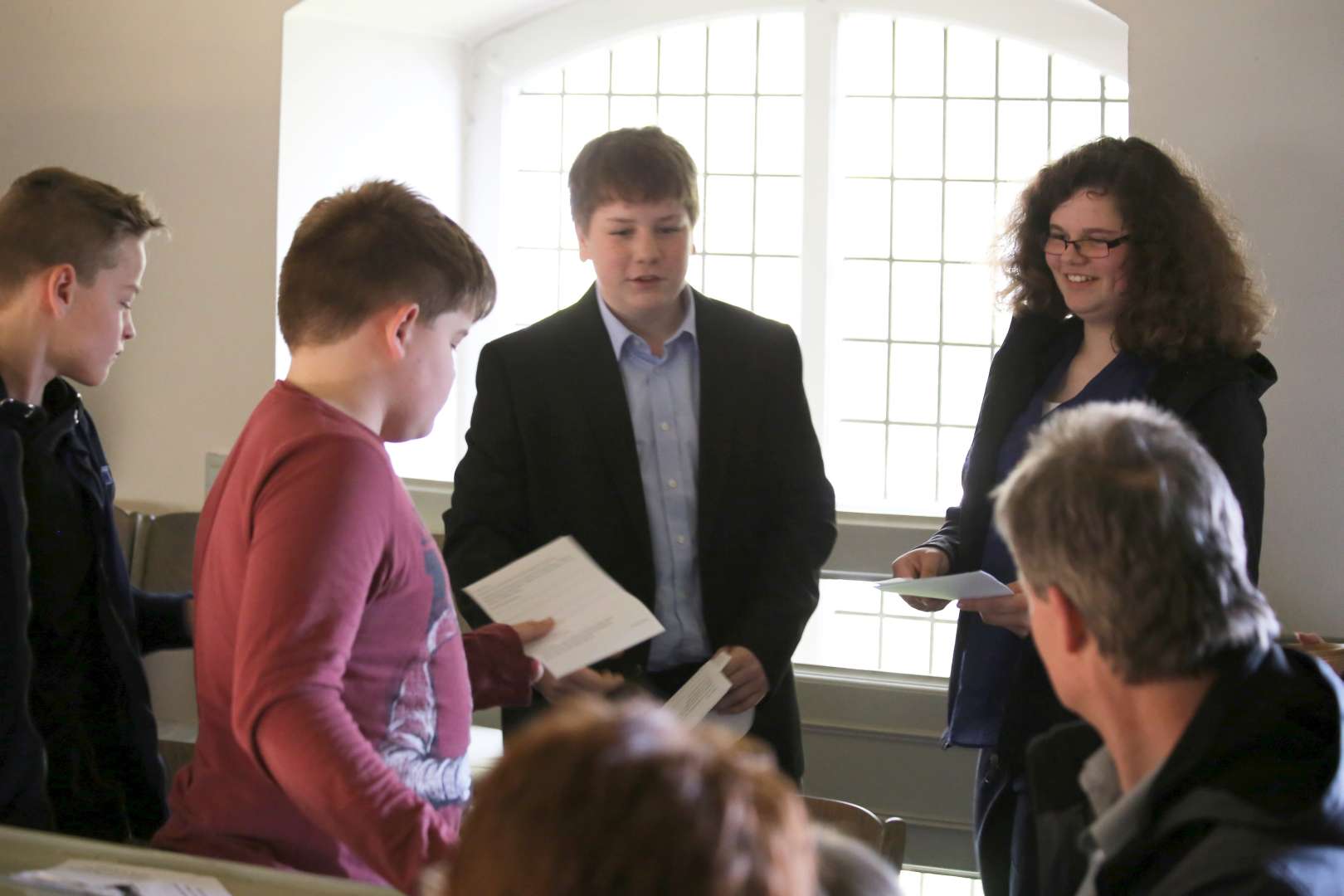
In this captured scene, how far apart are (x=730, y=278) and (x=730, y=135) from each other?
496 millimetres

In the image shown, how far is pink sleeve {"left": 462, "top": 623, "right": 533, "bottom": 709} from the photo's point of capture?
2.00m

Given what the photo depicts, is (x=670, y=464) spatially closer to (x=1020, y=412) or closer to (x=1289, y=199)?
(x=1020, y=412)

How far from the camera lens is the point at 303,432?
60.7 inches

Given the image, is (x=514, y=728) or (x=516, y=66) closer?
(x=514, y=728)

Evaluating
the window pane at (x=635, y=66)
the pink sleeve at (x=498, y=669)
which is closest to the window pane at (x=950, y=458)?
the window pane at (x=635, y=66)

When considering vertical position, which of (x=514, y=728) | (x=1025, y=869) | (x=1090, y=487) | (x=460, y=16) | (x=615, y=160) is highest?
(x=460, y=16)

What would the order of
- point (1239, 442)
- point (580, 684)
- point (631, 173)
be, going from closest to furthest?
point (580, 684) < point (1239, 442) < point (631, 173)

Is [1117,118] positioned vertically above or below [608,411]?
above

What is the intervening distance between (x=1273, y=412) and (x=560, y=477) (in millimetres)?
2015

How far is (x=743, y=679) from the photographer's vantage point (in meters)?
2.53

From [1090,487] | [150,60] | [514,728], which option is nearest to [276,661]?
[1090,487]

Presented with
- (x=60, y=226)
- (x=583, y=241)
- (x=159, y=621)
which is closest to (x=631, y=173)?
(x=583, y=241)

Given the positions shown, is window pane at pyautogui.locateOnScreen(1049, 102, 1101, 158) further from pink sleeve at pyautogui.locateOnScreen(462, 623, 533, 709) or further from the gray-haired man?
the gray-haired man

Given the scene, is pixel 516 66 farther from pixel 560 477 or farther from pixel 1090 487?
pixel 1090 487
